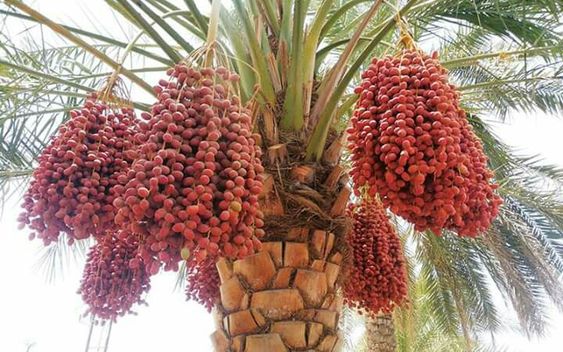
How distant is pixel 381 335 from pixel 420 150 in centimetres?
446

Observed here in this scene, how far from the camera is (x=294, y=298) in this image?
2129 millimetres

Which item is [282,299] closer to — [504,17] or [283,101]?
[283,101]

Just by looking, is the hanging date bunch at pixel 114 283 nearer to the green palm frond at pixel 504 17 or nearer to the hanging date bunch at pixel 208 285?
the hanging date bunch at pixel 208 285

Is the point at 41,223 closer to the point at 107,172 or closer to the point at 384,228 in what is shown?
the point at 107,172

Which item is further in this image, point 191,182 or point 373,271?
point 373,271

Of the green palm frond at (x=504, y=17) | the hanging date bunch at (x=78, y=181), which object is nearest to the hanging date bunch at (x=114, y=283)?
the hanging date bunch at (x=78, y=181)

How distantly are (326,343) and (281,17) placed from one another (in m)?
1.67

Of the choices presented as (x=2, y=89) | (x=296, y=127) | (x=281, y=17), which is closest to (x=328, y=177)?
(x=296, y=127)

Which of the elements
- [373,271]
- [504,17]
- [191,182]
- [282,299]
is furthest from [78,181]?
[504,17]

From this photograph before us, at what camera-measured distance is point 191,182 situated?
129cm

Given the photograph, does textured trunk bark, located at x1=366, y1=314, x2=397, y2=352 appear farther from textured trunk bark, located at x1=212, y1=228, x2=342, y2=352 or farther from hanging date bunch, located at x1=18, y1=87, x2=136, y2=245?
hanging date bunch, located at x1=18, y1=87, x2=136, y2=245

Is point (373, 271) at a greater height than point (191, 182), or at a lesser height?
greater

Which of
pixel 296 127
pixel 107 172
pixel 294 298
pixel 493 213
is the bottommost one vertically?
pixel 294 298

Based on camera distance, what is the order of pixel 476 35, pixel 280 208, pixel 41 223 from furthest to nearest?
pixel 476 35, pixel 280 208, pixel 41 223
